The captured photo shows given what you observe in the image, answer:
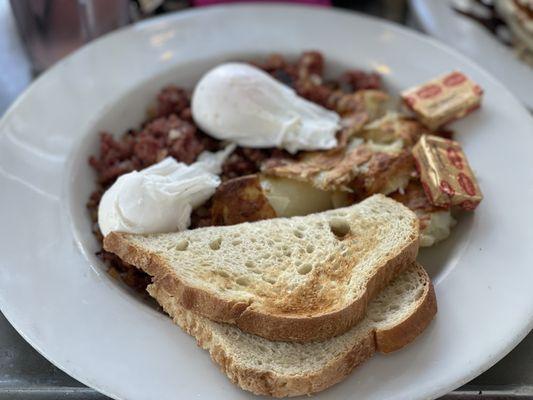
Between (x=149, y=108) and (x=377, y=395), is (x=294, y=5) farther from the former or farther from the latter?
(x=377, y=395)

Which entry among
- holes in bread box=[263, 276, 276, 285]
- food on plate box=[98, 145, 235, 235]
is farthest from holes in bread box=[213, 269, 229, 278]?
food on plate box=[98, 145, 235, 235]

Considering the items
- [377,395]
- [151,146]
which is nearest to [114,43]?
[151,146]

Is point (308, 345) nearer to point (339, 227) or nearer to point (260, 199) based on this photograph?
point (339, 227)

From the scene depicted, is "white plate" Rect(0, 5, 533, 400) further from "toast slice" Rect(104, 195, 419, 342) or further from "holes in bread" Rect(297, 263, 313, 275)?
"holes in bread" Rect(297, 263, 313, 275)

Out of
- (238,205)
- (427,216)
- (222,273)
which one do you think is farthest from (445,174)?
(222,273)

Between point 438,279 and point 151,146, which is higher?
point 438,279

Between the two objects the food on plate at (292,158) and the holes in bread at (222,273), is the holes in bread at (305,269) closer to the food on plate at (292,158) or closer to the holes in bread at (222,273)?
the holes in bread at (222,273)

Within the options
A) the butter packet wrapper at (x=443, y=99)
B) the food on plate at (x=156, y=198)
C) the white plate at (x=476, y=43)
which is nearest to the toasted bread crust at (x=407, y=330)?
the food on plate at (x=156, y=198)
